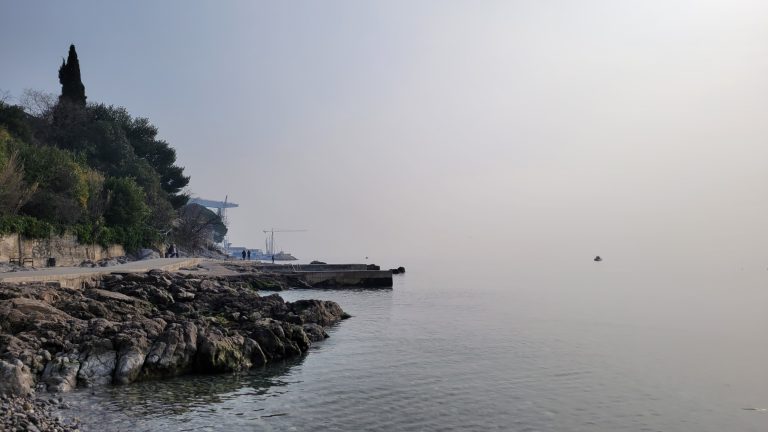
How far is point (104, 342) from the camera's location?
1553cm

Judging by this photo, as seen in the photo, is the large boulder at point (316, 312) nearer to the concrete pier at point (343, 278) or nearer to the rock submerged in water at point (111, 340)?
the rock submerged in water at point (111, 340)

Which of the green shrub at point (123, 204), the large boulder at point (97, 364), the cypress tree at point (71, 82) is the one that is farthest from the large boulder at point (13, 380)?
the cypress tree at point (71, 82)

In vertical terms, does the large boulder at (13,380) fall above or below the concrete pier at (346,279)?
below

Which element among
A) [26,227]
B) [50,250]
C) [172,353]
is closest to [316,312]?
[172,353]

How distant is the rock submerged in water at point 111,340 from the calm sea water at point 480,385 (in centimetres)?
59

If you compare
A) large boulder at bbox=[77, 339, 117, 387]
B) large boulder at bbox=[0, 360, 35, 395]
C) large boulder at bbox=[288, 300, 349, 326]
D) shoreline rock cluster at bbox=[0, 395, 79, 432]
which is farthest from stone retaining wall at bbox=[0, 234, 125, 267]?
shoreline rock cluster at bbox=[0, 395, 79, 432]

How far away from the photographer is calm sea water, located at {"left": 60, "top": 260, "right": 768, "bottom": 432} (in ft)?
43.1

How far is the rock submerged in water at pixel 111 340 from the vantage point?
1447 cm

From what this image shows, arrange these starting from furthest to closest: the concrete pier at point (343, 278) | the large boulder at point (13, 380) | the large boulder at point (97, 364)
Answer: the concrete pier at point (343, 278) → the large boulder at point (97, 364) → the large boulder at point (13, 380)

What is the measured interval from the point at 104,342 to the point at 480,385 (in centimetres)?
983

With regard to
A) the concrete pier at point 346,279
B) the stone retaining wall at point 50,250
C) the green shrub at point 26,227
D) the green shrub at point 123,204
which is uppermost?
the green shrub at point 123,204

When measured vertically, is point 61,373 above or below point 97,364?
below

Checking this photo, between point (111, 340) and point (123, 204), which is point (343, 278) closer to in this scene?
point (123, 204)

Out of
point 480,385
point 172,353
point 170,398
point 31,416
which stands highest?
point 172,353
